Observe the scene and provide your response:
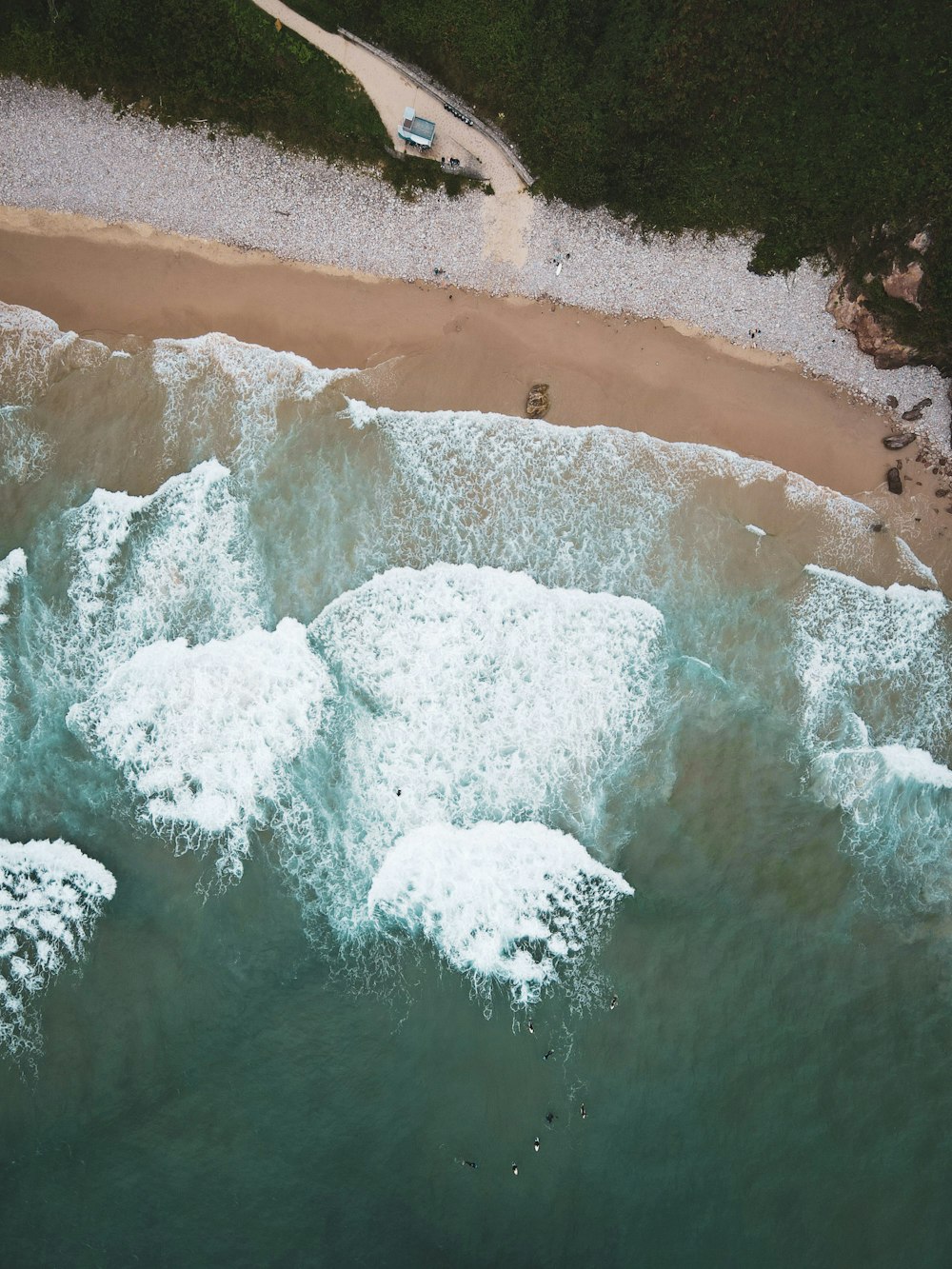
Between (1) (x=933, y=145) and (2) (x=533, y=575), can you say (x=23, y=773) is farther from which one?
(1) (x=933, y=145)

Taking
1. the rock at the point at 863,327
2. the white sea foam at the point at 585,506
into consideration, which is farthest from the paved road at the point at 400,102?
the rock at the point at 863,327

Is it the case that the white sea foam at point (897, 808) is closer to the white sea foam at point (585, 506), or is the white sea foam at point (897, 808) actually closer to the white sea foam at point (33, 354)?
the white sea foam at point (585, 506)

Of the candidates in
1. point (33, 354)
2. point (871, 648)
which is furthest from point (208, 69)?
point (871, 648)

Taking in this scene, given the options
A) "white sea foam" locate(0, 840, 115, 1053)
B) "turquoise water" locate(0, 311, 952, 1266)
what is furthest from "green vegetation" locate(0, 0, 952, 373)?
"white sea foam" locate(0, 840, 115, 1053)

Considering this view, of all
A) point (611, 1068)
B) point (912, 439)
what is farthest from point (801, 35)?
point (611, 1068)

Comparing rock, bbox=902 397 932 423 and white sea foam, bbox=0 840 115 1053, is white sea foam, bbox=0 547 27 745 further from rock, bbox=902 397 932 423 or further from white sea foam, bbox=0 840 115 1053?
rock, bbox=902 397 932 423

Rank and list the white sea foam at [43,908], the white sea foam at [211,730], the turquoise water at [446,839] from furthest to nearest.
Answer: the white sea foam at [211,730]
the white sea foam at [43,908]
the turquoise water at [446,839]

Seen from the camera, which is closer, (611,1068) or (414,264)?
(611,1068)
